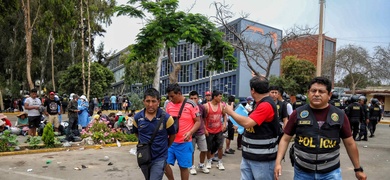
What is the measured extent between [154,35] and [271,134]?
20.8 ft

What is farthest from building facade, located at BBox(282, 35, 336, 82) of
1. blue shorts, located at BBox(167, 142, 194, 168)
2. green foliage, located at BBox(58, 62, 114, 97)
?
blue shorts, located at BBox(167, 142, 194, 168)

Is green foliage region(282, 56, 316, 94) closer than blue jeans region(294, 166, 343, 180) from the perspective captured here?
No

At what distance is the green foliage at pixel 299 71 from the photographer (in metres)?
32.9

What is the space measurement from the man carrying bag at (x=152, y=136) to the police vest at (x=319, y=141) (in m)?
1.67

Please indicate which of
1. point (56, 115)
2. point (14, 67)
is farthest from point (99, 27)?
point (56, 115)

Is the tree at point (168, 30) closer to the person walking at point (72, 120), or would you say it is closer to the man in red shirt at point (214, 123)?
the person walking at point (72, 120)

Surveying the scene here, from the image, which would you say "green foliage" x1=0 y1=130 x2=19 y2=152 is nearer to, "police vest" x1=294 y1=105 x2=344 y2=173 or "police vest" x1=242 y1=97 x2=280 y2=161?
"police vest" x1=242 y1=97 x2=280 y2=161

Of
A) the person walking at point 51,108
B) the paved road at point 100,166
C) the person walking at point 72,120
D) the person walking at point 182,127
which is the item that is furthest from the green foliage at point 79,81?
the person walking at point 182,127

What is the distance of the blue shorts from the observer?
4867mm

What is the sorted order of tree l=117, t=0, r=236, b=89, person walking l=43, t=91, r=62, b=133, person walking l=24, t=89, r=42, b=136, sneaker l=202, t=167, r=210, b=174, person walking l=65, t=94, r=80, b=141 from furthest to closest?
person walking l=43, t=91, r=62, b=133 < person walking l=65, t=94, r=80, b=141 < person walking l=24, t=89, r=42, b=136 < tree l=117, t=0, r=236, b=89 < sneaker l=202, t=167, r=210, b=174

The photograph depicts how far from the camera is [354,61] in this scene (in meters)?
32.7

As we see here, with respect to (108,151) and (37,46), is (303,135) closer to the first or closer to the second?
(108,151)

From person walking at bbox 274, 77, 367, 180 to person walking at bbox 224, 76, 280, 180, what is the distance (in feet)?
1.29

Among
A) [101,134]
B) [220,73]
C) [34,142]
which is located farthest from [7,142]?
[220,73]
